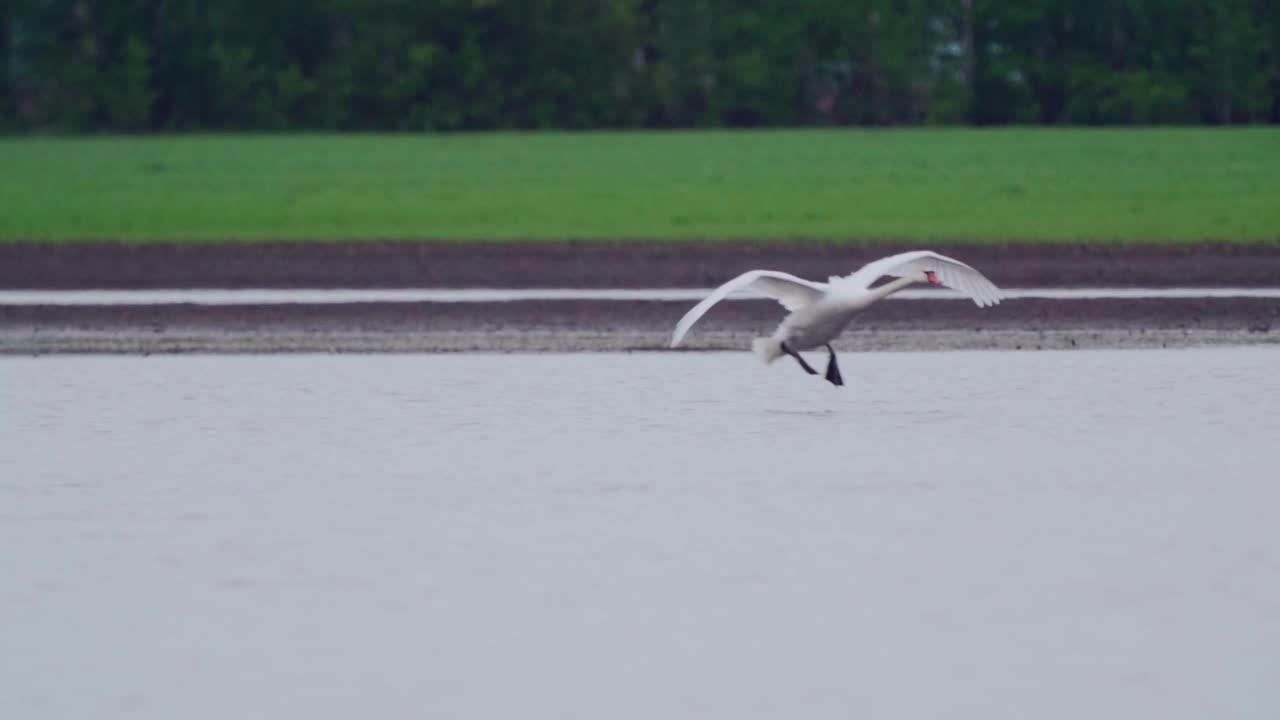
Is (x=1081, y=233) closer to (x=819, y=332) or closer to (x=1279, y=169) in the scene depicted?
(x=1279, y=169)

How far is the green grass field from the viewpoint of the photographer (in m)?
24.7

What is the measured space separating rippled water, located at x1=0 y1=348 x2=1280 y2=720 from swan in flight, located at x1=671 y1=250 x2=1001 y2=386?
0.37 meters

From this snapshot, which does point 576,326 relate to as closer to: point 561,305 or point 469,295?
point 561,305

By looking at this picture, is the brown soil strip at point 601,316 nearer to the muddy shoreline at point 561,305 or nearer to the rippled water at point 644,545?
the muddy shoreline at point 561,305

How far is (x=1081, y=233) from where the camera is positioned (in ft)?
77.5

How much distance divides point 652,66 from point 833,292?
44.5 meters

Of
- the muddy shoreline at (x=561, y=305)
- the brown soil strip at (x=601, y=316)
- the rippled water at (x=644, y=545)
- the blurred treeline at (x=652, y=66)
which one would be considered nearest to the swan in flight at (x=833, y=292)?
the rippled water at (x=644, y=545)

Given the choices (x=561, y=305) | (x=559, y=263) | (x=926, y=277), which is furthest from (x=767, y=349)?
(x=559, y=263)

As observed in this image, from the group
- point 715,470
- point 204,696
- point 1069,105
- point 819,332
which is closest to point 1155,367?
point 819,332

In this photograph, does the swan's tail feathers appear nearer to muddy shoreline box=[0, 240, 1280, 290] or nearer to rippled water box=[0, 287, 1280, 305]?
rippled water box=[0, 287, 1280, 305]

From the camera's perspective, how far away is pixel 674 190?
2941cm

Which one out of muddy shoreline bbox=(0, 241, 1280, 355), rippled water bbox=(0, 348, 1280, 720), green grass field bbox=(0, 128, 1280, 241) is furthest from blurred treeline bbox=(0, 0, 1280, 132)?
rippled water bbox=(0, 348, 1280, 720)

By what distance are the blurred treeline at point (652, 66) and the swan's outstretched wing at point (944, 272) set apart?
136 ft

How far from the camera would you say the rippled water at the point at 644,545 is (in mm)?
6895
